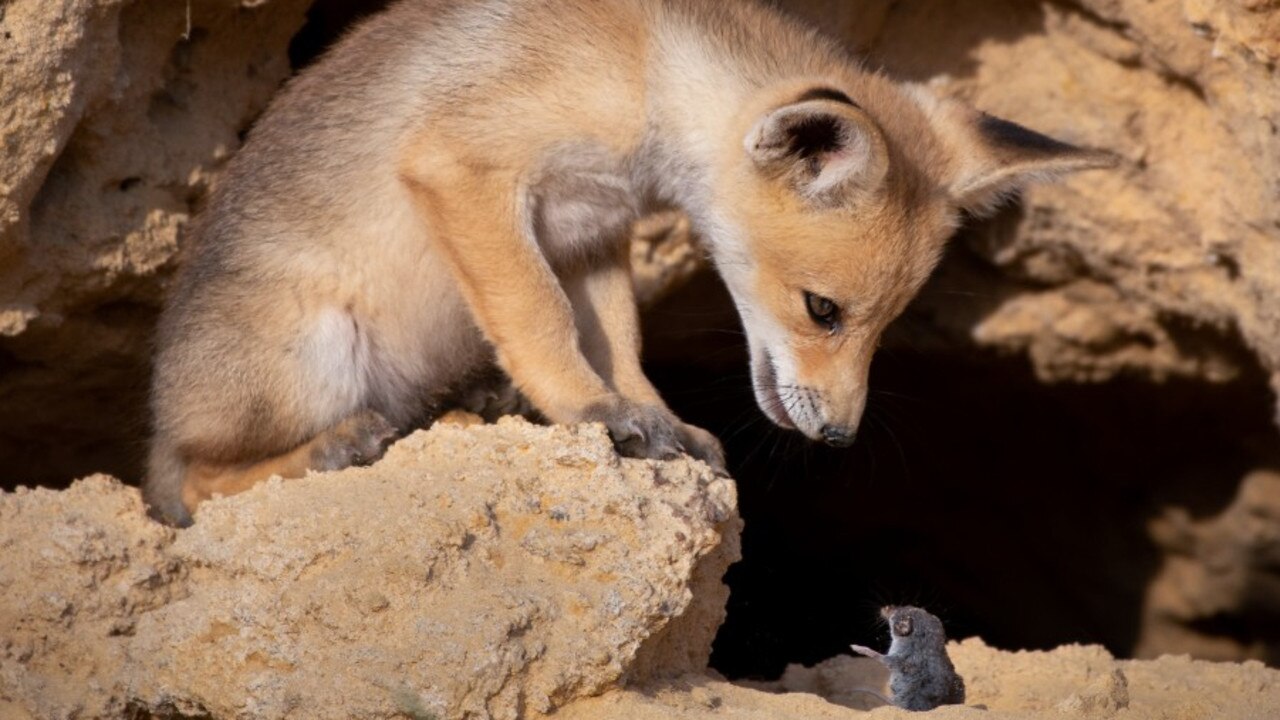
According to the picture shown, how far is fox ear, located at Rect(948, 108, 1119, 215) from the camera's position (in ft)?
15.3

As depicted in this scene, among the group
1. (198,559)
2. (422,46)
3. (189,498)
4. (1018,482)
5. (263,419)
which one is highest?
(422,46)

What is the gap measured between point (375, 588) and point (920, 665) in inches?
63.0

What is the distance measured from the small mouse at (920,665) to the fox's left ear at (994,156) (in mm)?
Result: 1485

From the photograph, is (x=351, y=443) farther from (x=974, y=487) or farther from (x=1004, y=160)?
(x=974, y=487)

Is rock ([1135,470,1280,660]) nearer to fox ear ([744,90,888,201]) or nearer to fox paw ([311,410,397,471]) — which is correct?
fox ear ([744,90,888,201])

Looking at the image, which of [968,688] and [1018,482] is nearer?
[968,688]

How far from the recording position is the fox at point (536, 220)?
427 centimetres

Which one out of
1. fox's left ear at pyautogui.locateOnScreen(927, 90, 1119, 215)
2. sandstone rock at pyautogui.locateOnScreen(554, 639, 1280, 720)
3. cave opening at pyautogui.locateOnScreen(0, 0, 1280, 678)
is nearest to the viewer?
sandstone rock at pyautogui.locateOnScreen(554, 639, 1280, 720)

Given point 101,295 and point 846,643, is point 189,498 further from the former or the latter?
point 846,643

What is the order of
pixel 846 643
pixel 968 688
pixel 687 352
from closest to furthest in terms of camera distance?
pixel 968 688
pixel 846 643
pixel 687 352

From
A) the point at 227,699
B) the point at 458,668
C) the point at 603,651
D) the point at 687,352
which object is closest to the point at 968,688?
the point at 603,651

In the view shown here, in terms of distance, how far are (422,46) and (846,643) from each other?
3.57 m

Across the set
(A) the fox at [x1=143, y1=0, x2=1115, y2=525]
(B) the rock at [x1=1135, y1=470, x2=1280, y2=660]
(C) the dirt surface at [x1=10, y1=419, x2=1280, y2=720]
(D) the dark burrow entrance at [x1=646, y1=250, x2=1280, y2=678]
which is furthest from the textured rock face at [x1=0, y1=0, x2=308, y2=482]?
(B) the rock at [x1=1135, y1=470, x2=1280, y2=660]

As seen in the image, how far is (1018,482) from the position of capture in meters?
8.30
